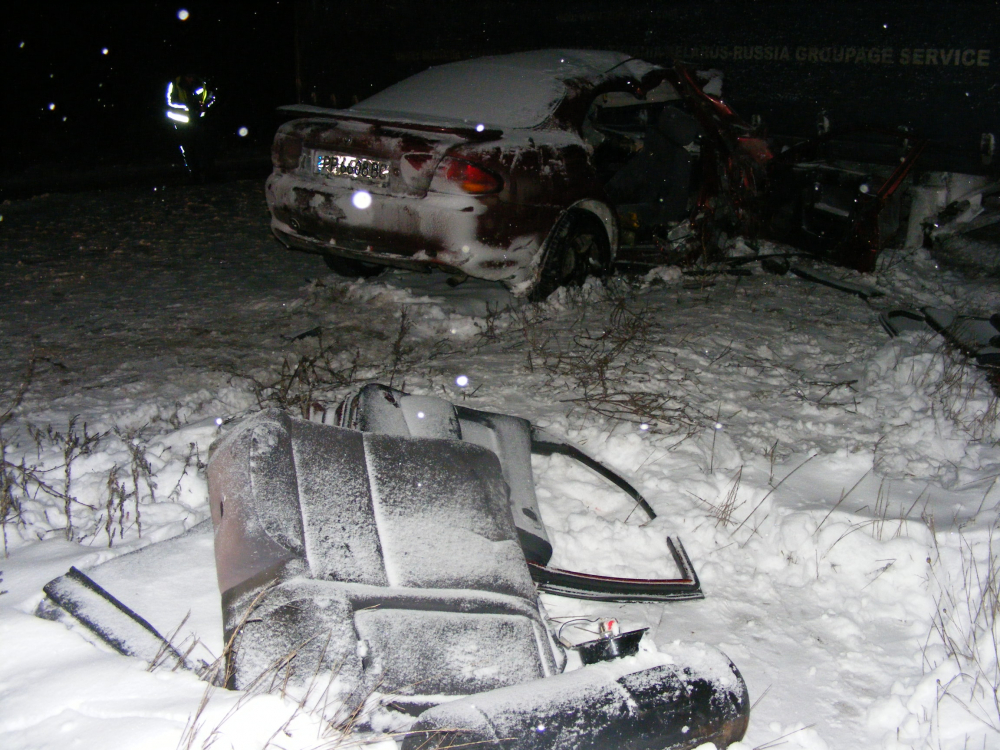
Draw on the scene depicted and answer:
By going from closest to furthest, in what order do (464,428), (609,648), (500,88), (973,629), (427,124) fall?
(609,648) < (973,629) < (464,428) < (427,124) < (500,88)

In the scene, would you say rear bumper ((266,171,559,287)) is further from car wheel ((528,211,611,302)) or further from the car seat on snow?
the car seat on snow

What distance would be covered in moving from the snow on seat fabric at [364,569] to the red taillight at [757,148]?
4.76 meters

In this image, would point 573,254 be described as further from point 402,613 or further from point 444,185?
point 402,613

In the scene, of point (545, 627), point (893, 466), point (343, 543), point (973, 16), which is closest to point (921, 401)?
point (893, 466)

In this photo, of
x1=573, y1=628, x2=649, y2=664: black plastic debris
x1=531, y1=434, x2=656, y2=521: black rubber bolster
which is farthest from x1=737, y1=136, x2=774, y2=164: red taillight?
x1=573, y1=628, x2=649, y2=664: black plastic debris

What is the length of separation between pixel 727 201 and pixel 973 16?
10.3 ft

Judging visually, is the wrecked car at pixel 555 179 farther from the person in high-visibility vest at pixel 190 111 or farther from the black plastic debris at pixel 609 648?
the person in high-visibility vest at pixel 190 111

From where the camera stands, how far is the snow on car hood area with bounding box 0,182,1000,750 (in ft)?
6.53

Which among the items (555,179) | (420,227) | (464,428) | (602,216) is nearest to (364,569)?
(464,428)

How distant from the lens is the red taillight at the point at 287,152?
16.1 ft

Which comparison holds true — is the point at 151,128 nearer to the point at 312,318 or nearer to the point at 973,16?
the point at 312,318

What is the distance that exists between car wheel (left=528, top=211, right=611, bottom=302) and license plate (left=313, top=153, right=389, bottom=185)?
46.7 inches

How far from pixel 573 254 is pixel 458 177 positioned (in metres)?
1.20

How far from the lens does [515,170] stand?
4.66 metres
